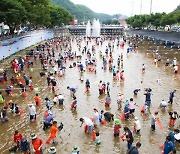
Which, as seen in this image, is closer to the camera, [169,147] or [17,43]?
[169,147]

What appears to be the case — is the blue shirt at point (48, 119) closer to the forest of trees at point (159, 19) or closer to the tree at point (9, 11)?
the tree at point (9, 11)

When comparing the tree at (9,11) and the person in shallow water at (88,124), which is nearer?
the person in shallow water at (88,124)

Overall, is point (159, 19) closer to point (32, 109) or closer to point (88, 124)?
point (32, 109)

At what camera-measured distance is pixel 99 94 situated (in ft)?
67.8

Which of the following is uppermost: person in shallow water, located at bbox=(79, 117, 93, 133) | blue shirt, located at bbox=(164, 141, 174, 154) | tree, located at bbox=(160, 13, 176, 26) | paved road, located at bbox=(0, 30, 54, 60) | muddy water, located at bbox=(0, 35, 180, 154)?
tree, located at bbox=(160, 13, 176, 26)

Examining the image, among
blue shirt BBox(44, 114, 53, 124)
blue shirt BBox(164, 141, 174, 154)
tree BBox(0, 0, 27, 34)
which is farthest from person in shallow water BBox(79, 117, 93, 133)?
tree BBox(0, 0, 27, 34)

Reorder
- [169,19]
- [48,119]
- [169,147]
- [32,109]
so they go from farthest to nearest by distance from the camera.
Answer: [169,19]
[32,109]
[48,119]
[169,147]

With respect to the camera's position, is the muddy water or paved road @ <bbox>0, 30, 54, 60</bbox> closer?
the muddy water

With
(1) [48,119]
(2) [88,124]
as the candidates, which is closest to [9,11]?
(1) [48,119]

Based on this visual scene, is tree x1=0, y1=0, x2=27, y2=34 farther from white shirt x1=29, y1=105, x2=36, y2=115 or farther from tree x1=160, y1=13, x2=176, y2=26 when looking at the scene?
tree x1=160, y1=13, x2=176, y2=26

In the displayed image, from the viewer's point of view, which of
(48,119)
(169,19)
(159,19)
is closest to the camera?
(48,119)

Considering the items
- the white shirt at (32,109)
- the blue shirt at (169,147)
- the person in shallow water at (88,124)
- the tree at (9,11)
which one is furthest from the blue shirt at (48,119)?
the tree at (9,11)

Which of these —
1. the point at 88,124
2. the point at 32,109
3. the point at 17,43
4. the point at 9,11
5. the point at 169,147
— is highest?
the point at 9,11

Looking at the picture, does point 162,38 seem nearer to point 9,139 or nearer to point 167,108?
point 167,108
